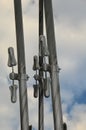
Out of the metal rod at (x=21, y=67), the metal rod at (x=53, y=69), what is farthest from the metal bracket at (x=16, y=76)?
the metal rod at (x=53, y=69)

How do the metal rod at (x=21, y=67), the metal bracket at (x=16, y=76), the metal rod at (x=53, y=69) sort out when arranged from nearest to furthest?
the metal rod at (x=53, y=69) < the metal rod at (x=21, y=67) < the metal bracket at (x=16, y=76)

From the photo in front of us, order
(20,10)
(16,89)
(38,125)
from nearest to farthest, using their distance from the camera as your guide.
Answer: (16,89) → (20,10) → (38,125)

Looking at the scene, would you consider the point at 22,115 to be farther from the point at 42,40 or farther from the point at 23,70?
the point at 42,40

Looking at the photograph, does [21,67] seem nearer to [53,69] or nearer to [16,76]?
[16,76]

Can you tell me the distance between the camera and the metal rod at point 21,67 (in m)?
20.0

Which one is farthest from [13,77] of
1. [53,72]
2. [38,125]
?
[38,125]

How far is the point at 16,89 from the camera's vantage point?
1975 centimetres

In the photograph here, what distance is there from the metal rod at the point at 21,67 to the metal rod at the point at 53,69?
153 centimetres

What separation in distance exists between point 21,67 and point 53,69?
1.83m

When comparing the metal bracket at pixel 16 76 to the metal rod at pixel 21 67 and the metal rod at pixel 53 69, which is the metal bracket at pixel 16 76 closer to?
the metal rod at pixel 21 67

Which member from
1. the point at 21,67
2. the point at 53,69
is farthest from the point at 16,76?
the point at 53,69

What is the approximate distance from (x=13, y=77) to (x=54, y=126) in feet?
9.57

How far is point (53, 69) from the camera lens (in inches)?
759

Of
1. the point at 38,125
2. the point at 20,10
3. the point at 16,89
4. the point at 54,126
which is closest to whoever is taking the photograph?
the point at 54,126
